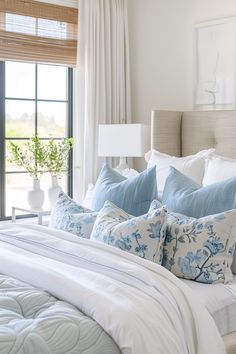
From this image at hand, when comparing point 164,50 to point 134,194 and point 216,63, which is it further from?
point 134,194

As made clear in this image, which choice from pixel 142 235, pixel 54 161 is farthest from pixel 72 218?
pixel 54 161

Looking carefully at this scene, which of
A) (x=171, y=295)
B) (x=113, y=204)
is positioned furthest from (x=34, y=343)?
(x=113, y=204)

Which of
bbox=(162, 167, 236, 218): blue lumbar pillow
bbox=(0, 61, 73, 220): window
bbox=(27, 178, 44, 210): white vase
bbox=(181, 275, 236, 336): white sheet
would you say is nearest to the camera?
bbox=(181, 275, 236, 336): white sheet

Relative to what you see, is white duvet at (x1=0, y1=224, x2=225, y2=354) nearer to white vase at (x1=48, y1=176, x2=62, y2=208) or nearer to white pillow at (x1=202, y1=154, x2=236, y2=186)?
white pillow at (x1=202, y1=154, x2=236, y2=186)

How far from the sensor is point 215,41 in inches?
154

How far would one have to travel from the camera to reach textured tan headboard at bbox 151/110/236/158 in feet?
11.8

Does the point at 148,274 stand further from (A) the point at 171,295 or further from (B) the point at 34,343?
(B) the point at 34,343

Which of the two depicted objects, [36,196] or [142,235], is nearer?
[142,235]

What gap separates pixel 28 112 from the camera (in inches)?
175

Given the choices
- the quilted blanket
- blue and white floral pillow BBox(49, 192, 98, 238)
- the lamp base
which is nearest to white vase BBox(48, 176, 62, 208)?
the lamp base

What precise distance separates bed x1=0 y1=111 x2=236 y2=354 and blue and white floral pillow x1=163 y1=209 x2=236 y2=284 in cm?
6

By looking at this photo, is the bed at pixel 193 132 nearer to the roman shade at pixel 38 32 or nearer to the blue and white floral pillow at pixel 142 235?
the roman shade at pixel 38 32

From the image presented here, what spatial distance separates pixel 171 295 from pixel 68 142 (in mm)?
2464

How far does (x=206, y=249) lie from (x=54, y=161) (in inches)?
82.7
